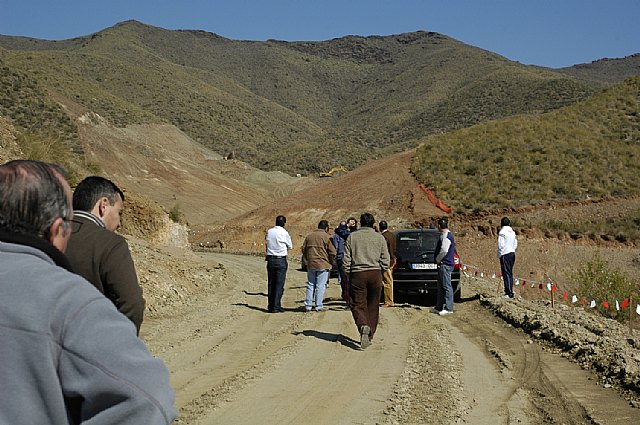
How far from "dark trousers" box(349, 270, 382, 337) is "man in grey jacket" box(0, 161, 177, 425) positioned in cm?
893

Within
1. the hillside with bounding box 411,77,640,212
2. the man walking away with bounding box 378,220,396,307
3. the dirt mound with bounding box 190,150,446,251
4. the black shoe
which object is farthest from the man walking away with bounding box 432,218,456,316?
the hillside with bounding box 411,77,640,212

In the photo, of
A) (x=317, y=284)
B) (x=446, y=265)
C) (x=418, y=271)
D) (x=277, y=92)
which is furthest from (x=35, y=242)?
(x=277, y=92)

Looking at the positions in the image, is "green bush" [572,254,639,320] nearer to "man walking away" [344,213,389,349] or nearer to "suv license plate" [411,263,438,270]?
"suv license plate" [411,263,438,270]

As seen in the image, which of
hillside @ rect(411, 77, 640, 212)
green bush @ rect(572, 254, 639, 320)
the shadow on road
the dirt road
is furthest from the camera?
hillside @ rect(411, 77, 640, 212)

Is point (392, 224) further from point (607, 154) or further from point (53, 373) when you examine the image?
point (53, 373)

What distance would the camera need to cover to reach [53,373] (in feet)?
7.11

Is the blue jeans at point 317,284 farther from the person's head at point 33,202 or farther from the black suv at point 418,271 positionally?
the person's head at point 33,202

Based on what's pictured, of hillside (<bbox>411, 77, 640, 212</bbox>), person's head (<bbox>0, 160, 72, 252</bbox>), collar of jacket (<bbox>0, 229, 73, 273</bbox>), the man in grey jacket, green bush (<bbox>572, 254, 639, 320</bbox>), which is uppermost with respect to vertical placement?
hillside (<bbox>411, 77, 640, 212</bbox>)

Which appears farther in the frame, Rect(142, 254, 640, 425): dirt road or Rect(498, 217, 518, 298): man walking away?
Rect(498, 217, 518, 298): man walking away

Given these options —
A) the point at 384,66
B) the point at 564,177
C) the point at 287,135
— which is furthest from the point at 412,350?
the point at 384,66

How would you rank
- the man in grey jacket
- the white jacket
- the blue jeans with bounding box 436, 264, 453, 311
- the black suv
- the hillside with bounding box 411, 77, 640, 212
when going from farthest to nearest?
the hillside with bounding box 411, 77, 640, 212 → the black suv → the white jacket → the blue jeans with bounding box 436, 264, 453, 311 → the man in grey jacket

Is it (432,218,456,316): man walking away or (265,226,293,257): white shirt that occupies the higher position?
(265,226,293,257): white shirt

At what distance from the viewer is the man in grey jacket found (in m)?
2.16

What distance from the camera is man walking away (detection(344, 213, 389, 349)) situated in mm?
11172
